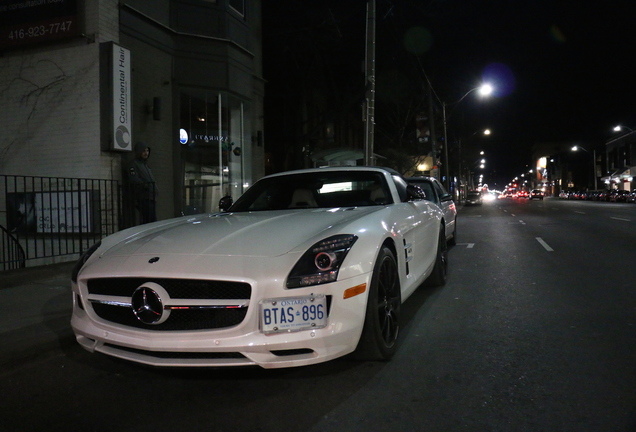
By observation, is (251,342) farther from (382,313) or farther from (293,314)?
(382,313)

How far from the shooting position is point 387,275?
12.6 feet

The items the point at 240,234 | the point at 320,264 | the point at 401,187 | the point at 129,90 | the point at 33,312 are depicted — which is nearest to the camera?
the point at 320,264

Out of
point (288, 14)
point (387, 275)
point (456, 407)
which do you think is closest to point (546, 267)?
point (387, 275)

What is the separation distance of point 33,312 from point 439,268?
174 inches

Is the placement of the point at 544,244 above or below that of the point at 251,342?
below

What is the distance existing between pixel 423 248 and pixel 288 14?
17051mm

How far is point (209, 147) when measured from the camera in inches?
504

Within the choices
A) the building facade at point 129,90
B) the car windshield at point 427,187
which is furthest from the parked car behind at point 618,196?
the building facade at point 129,90

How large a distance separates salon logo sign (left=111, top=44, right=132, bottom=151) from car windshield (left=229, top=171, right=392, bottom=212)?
15.7ft

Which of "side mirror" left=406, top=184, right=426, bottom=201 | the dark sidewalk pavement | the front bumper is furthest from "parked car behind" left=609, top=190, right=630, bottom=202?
the front bumper

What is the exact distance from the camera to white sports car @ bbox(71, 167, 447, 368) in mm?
2992

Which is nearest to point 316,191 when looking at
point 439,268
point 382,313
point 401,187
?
point 401,187

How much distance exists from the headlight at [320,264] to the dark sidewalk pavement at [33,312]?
2339 mm

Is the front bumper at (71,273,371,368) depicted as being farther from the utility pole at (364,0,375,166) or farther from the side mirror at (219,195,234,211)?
the utility pole at (364,0,375,166)
